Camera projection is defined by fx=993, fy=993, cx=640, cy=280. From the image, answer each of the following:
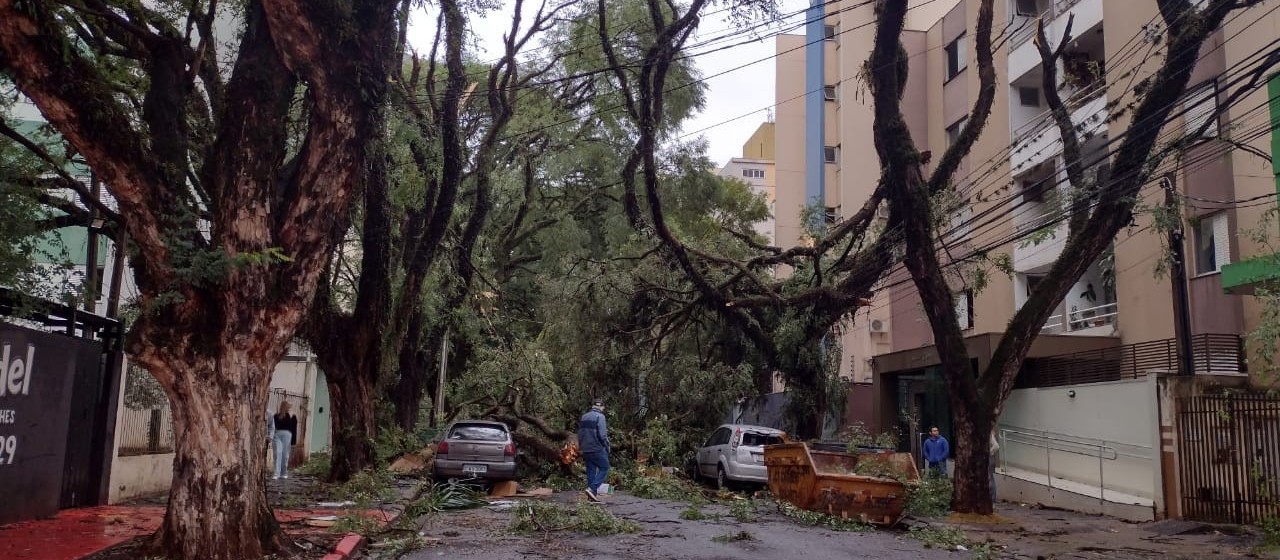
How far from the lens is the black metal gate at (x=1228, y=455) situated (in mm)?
14102

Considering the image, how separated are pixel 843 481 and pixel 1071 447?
24.5 ft

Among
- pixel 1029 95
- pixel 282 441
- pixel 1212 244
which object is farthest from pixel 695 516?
pixel 1029 95

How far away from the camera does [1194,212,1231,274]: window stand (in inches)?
717

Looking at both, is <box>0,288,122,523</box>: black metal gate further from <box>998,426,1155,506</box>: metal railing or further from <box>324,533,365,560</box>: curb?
<box>998,426,1155,506</box>: metal railing

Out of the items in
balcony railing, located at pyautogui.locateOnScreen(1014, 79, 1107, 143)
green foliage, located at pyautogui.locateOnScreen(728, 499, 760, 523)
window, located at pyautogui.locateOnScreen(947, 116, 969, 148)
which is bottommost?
green foliage, located at pyautogui.locateOnScreen(728, 499, 760, 523)

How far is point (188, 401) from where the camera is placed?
338 inches

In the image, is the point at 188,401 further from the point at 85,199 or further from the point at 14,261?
the point at 85,199

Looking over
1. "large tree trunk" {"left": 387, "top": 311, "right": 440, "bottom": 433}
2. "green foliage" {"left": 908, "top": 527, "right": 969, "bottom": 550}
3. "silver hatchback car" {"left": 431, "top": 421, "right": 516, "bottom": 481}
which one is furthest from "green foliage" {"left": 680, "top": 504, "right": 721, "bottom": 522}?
"large tree trunk" {"left": 387, "top": 311, "right": 440, "bottom": 433}

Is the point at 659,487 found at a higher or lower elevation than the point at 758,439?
lower

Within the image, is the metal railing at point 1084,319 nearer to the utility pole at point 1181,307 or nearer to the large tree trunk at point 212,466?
the utility pole at point 1181,307

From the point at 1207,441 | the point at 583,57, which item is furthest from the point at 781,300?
the point at 1207,441

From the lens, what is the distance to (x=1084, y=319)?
2334 cm

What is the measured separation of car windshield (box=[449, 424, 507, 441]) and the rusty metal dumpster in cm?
532

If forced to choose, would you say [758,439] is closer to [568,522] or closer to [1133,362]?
[1133,362]
